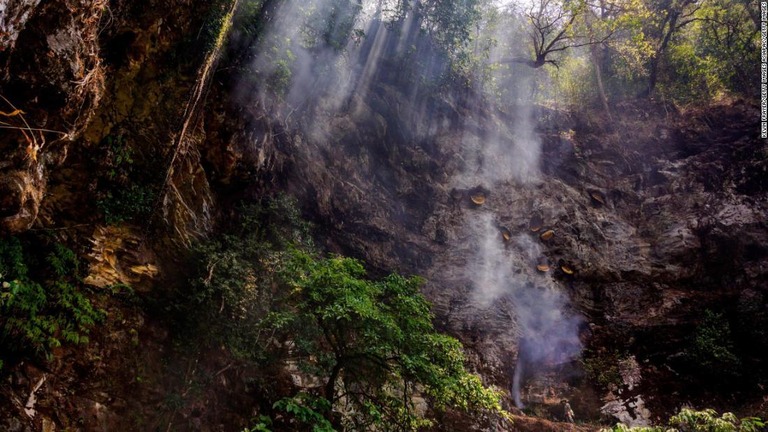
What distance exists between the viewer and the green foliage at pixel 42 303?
4.93 m

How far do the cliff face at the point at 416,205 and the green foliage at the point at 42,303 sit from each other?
299 millimetres

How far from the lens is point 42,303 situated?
17.6 ft

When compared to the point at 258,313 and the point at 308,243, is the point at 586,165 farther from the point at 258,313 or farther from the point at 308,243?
the point at 258,313

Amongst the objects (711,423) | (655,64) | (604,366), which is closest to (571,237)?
(604,366)

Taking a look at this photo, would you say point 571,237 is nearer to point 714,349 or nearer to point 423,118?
point 714,349

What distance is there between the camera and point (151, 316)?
7.08 metres

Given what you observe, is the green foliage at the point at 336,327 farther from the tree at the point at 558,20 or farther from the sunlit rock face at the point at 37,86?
the tree at the point at 558,20

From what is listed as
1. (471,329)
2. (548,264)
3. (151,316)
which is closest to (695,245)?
(548,264)

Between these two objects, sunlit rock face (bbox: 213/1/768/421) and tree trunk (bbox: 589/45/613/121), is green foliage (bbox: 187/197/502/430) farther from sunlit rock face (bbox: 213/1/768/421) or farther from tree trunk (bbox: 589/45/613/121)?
tree trunk (bbox: 589/45/613/121)

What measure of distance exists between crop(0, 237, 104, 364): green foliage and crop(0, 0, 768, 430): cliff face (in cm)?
30

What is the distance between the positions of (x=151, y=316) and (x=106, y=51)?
4.53 meters

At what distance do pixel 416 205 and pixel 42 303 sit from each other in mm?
11972

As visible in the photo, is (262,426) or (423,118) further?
(423,118)

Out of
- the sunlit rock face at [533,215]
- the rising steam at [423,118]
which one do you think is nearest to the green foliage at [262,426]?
the sunlit rock face at [533,215]
